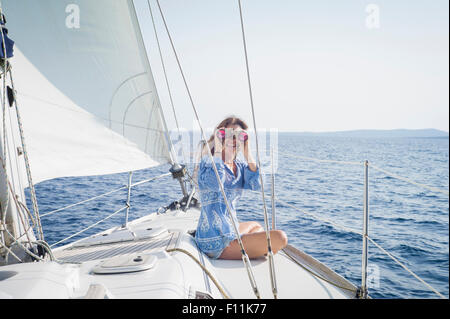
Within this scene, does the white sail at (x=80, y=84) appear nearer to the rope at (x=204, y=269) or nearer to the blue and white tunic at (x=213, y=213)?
the blue and white tunic at (x=213, y=213)

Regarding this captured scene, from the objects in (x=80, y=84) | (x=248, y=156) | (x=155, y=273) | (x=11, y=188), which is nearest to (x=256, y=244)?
(x=248, y=156)

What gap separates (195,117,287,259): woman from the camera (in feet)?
6.82

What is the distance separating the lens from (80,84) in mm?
2197

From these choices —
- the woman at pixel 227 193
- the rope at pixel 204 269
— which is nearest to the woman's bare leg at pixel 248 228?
the woman at pixel 227 193

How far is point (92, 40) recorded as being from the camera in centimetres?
219

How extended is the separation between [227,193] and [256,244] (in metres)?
0.38

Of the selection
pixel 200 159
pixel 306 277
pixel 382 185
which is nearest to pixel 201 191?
pixel 200 159

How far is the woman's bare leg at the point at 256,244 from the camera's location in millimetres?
2045

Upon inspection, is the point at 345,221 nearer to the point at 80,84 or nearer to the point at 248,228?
the point at 248,228

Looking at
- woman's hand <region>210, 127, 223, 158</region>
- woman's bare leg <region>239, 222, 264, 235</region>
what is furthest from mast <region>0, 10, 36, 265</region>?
woman's bare leg <region>239, 222, 264, 235</region>

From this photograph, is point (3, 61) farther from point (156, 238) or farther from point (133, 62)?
point (156, 238)

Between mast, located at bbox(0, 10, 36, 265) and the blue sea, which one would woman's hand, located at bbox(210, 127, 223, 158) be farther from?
mast, located at bbox(0, 10, 36, 265)
